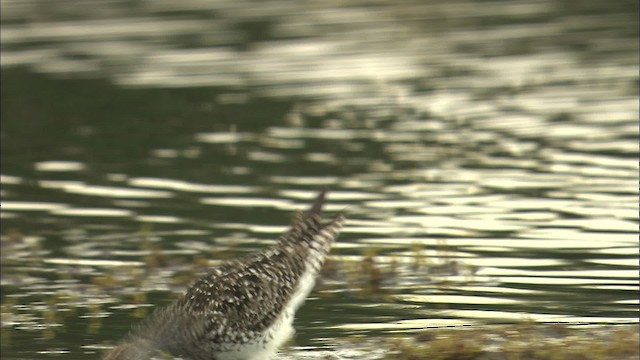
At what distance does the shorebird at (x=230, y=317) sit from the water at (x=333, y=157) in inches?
33.0

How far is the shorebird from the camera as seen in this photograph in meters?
10.5

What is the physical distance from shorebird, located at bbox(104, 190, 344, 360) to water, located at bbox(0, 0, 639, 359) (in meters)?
0.84

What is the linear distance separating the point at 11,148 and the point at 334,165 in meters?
4.54

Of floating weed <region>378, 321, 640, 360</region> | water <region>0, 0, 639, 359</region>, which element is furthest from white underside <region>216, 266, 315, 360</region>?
floating weed <region>378, 321, 640, 360</region>

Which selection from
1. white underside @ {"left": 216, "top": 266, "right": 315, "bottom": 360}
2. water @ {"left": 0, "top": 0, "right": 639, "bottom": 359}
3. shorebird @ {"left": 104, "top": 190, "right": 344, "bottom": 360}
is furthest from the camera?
water @ {"left": 0, "top": 0, "right": 639, "bottom": 359}

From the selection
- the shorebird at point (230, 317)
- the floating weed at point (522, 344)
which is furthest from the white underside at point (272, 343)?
the floating weed at point (522, 344)

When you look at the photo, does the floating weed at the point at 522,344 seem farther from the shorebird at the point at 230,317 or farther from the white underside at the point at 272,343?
the shorebird at the point at 230,317

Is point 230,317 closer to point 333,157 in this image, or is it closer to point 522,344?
point 522,344

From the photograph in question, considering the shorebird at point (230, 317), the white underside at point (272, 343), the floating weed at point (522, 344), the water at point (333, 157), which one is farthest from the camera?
the water at point (333, 157)

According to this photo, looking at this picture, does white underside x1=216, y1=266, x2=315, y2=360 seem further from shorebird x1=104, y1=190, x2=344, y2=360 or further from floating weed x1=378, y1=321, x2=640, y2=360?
floating weed x1=378, y1=321, x2=640, y2=360

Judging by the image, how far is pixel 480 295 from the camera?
1321 centimetres

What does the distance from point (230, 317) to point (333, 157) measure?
8.47 meters

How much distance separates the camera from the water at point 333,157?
13398mm

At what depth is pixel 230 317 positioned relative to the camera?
1060cm
